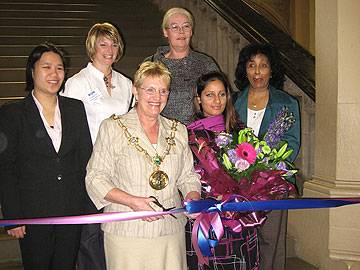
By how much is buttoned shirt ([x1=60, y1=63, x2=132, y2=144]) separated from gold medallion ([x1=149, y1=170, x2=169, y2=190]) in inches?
34.8

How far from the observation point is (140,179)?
9.18ft

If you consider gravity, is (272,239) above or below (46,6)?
below

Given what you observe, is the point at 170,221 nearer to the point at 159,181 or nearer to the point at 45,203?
the point at 159,181

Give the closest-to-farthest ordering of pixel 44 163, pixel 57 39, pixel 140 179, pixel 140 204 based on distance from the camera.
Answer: pixel 140 204 < pixel 140 179 < pixel 44 163 < pixel 57 39

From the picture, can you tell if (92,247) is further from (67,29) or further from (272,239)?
(67,29)

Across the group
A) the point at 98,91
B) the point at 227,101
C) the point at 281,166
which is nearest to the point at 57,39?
the point at 98,91

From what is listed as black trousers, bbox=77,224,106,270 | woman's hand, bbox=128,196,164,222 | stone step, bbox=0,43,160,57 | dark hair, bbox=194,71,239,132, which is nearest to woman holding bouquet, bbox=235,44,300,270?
dark hair, bbox=194,71,239,132

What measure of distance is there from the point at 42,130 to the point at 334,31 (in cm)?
255

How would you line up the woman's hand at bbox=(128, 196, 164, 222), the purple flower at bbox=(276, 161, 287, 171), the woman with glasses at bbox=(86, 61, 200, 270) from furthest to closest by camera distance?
the purple flower at bbox=(276, 161, 287, 171) < the woman with glasses at bbox=(86, 61, 200, 270) < the woman's hand at bbox=(128, 196, 164, 222)

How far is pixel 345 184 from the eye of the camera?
425 cm

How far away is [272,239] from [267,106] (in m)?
0.97

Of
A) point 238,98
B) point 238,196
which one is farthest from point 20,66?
point 238,196

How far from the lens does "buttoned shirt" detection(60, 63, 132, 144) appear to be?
3553 mm

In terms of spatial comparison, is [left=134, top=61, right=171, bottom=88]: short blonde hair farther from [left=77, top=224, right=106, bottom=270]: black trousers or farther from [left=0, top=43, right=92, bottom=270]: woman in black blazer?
[left=77, top=224, right=106, bottom=270]: black trousers
